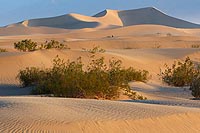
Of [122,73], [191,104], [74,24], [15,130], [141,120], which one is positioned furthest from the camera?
[74,24]

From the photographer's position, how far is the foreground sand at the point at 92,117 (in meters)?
8.39

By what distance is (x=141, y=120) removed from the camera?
9.50 meters

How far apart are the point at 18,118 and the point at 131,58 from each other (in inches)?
1014

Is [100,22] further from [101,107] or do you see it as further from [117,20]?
[101,107]

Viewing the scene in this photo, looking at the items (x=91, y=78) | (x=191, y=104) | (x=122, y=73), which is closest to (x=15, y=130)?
(x=191, y=104)

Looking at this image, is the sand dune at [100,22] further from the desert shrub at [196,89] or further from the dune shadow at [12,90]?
the desert shrub at [196,89]

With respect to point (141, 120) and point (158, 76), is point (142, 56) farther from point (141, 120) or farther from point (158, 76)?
point (141, 120)

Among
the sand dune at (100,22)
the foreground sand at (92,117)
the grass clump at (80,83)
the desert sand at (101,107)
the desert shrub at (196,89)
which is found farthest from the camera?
the sand dune at (100,22)

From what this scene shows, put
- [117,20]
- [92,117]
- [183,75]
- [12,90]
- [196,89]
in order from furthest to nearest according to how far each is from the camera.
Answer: [117,20] < [183,75] < [12,90] < [196,89] < [92,117]

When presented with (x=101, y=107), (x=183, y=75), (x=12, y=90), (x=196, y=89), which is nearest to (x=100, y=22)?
(x=183, y=75)

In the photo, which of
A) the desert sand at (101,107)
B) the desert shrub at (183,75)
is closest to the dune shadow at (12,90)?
the desert sand at (101,107)

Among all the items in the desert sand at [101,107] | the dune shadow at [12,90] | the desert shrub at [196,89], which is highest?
the desert sand at [101,107]

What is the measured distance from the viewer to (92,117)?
9.31 m

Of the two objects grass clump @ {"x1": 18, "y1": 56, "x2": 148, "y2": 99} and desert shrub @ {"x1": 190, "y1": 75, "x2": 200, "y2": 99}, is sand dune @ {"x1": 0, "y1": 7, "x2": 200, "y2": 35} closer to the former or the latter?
grass clump @ {"x1": 18, "y1": 56, "x2": 148, "y2": 99}
